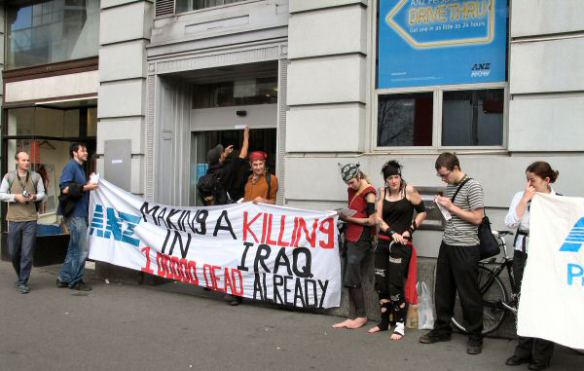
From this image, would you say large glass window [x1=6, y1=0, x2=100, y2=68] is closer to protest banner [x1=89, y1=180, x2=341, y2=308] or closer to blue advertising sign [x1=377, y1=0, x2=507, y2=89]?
protest banner [x1=89, y1=180, x2=341, y2=308]

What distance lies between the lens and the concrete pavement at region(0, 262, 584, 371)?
16.3ft

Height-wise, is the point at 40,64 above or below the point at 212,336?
above

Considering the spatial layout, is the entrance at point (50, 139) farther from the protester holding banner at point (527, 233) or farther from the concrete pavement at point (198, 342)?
the protester holding banner at point (527, 233)

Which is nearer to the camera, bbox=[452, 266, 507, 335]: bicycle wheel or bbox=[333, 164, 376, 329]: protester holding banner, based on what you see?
bbox=[452, 266, 507, 335]: bicycle wheel

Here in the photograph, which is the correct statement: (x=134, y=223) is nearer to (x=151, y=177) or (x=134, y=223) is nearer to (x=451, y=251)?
(x=151, y=177)

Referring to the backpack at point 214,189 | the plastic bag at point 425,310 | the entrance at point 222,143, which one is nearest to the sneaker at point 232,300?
the backpack at point 214,189

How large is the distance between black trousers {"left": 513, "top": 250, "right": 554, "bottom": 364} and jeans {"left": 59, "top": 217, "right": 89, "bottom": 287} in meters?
5.60

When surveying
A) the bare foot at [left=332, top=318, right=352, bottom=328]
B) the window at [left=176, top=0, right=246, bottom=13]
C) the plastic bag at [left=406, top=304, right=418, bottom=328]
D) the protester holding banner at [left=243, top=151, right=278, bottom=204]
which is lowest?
the bare foot at [left=332, top=318, right=352, bottom=328]

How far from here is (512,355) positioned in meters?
5.16

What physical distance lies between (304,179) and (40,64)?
6445 mm

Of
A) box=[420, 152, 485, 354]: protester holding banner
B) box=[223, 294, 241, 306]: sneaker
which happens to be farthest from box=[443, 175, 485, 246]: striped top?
box=[223, 294, 241, 306]: sneaker

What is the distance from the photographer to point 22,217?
7.77 metres

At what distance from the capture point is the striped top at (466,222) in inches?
206

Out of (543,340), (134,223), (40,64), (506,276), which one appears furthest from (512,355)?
(40,64)
